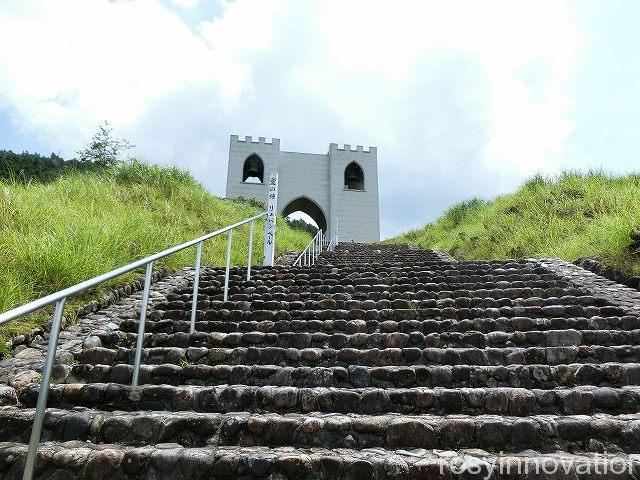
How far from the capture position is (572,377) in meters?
2.72

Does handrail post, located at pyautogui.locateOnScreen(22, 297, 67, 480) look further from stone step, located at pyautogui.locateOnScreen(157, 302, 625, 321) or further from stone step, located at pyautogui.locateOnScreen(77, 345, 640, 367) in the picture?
stone step, located at pyautogui.locateOnScreen(157, 302, 625, 321)

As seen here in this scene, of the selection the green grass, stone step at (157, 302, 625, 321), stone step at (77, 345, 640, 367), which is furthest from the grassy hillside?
the green grass

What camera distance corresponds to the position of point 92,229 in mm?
5414

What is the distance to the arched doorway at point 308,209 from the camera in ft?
75.8

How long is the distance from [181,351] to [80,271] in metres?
1.88

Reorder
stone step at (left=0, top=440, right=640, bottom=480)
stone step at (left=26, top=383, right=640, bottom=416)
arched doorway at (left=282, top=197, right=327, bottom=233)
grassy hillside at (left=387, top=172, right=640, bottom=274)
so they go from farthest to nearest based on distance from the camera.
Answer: arched doorway at (left=282, top=197, right=327, bottom=233) < grassy hillside at (left=387, top=172, right=640, bottom=274) < stone step at (left=26, top=383, right=640, bottom=416) < stone step at (left=0, top=440, right=640, bottom=480)

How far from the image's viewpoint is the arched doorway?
23094 millimetres

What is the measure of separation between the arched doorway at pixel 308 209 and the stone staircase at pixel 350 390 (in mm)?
18625

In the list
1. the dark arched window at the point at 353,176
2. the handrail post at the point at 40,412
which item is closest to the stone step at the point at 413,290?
the handrail post at the point at 40,412

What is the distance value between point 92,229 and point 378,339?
167 inches

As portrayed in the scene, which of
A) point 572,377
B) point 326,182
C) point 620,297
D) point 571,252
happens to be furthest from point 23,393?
point 326,182

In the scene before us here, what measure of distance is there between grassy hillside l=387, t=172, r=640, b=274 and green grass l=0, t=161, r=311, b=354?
539cm

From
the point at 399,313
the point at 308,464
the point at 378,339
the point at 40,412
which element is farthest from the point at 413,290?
the point at 40,412

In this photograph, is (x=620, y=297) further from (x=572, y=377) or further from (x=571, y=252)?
(x=571, y=252)
